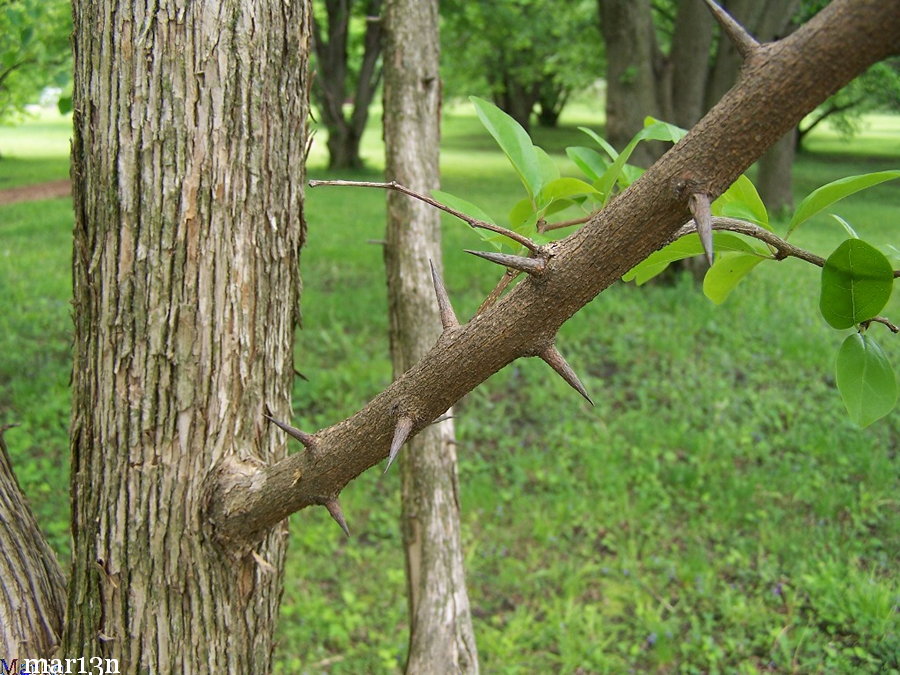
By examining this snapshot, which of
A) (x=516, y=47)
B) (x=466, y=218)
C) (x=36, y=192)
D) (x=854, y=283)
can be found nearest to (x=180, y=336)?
(x=466, y=218)

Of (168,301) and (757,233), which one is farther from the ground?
(757,233)

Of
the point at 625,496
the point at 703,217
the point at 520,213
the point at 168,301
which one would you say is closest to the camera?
the point at 703,217

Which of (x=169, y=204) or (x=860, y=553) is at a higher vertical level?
(x=169, y=204)

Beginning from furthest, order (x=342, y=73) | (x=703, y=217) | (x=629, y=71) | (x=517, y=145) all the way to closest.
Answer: (x=342, y=73) → (x=629, y=71) → (x=517, y=145) → (x=703, y=217)

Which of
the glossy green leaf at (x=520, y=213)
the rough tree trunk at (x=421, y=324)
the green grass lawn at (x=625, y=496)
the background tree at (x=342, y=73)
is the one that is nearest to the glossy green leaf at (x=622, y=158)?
the glossy green leaf at (x=520, y=213)

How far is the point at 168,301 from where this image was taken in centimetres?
130

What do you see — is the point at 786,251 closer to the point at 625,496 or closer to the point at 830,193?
the point at 830,193

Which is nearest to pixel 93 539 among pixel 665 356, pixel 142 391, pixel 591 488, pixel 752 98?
pixel 142 391

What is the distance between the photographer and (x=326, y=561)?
13.7 feet

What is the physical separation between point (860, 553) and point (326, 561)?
2.83 metres

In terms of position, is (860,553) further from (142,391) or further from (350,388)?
(142,391)

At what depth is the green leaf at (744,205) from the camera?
893 mm

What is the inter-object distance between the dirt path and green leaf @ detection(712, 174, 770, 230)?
47.8 ft

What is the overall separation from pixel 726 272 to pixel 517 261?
1.11ft
